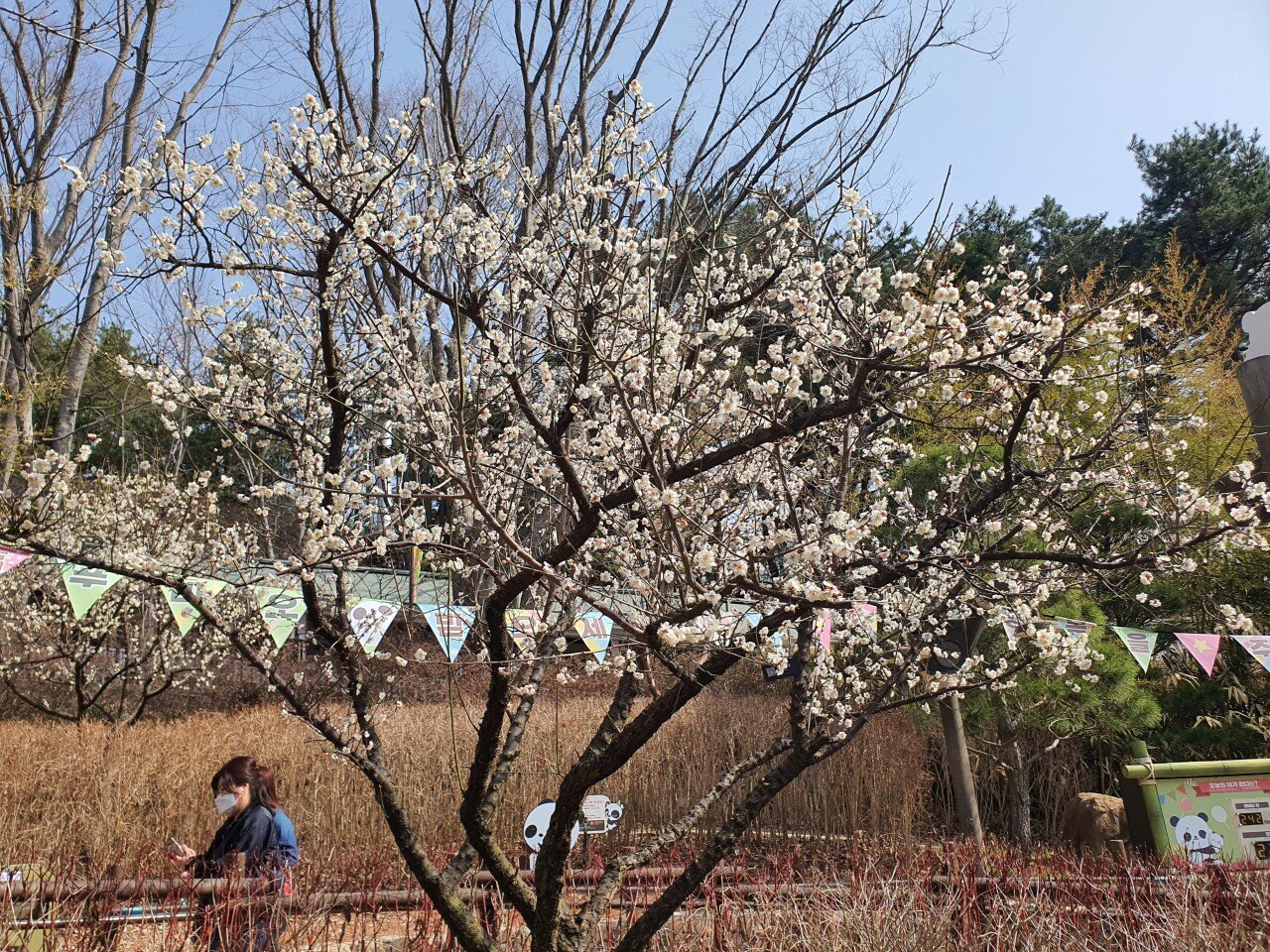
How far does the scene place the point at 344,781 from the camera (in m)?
5.80

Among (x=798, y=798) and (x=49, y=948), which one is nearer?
(x=49, y=948)

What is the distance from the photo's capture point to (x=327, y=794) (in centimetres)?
559

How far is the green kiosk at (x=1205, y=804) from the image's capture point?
496 cm

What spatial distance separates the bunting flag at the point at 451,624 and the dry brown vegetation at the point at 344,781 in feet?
1.54

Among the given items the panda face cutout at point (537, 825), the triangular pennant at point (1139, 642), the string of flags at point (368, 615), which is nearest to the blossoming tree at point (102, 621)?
the string of flags at point (368, 615)

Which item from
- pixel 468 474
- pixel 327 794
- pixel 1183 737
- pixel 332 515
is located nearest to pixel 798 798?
pixel 327 794

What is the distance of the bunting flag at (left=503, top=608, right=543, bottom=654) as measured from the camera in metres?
3.20

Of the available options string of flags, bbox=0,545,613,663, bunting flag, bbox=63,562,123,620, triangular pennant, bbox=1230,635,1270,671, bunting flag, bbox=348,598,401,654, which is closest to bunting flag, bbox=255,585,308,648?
string of flags, bbox=0,545,613,663

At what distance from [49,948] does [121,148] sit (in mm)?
10902

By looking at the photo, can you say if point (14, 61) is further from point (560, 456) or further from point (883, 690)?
point (883, 690)

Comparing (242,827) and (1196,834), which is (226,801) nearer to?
(242,827)

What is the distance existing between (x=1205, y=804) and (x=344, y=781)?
533 cm

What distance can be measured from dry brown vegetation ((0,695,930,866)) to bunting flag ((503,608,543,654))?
68 centimetres

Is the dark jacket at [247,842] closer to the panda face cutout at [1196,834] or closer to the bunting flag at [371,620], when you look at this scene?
the bunting flag at [371,620]
